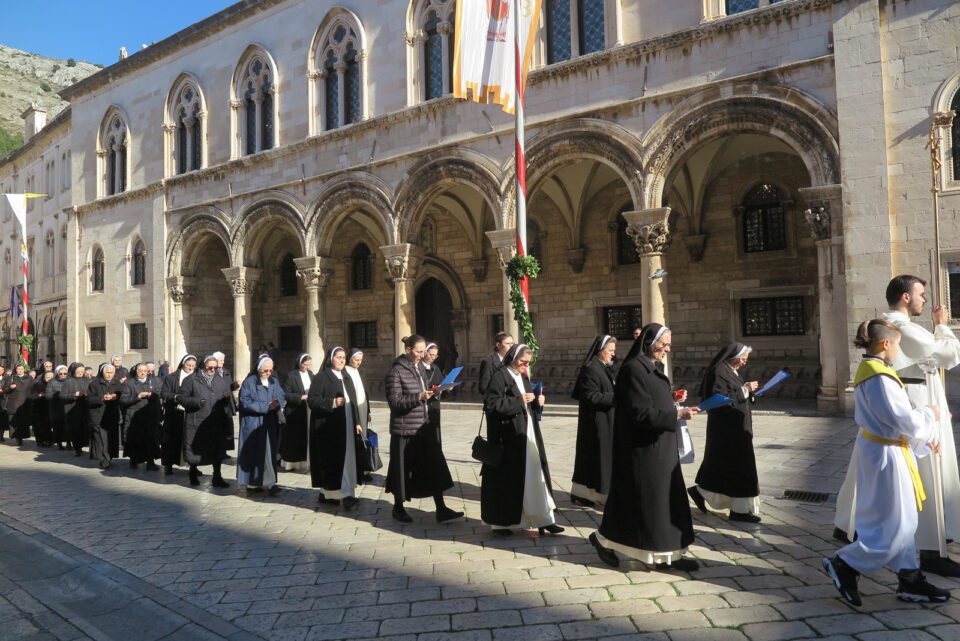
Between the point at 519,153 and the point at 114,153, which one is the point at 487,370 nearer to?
the point at 519,153

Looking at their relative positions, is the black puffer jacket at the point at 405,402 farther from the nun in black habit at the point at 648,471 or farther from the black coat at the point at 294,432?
the black coat at the point at 294,432

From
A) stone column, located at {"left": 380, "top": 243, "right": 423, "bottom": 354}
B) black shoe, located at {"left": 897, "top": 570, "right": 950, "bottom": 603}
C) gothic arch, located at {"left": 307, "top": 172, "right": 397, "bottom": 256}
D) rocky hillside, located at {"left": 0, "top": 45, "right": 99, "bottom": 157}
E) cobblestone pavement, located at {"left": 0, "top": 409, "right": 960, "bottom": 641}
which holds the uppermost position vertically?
rocky hillside, located at {"left": 0, "top": 45, "right": 99, "bottom": 157}

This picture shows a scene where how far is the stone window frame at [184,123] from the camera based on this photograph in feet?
72.6

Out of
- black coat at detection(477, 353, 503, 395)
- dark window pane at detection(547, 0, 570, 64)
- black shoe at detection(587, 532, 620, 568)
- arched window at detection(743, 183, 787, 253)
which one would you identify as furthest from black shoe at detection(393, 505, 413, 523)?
arched window at detection(743, 183, 787, 253)

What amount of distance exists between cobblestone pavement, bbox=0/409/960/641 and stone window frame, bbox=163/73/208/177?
17.4 m

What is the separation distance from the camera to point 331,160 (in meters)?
18.8

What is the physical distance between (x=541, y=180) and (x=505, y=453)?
1038 centimetres

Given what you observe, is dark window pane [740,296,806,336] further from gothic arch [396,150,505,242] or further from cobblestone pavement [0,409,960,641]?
cobblestone pavement [0,409,960,641]

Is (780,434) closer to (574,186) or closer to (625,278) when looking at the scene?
(625,278)

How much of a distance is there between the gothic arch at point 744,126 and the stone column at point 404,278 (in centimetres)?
646

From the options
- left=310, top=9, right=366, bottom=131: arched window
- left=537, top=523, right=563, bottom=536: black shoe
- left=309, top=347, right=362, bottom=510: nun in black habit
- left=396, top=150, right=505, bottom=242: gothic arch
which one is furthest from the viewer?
left=310, top=9, right=366, bottom=131: arched window

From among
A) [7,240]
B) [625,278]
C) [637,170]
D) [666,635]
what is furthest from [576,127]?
[7,240]

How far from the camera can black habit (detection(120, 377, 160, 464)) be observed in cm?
1046

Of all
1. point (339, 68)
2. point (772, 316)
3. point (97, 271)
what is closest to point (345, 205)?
point (339, 68)
